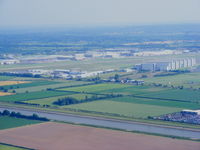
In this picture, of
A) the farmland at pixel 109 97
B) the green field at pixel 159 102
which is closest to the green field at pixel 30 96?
the farmland at pixel 109 97

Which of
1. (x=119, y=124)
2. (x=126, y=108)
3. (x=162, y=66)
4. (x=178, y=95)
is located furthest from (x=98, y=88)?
(x=162, y=66)

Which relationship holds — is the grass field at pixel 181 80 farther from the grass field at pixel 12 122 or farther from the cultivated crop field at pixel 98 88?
the grass field at pixel 12 122

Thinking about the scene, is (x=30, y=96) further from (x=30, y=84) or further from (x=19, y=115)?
(x=19, y=115)

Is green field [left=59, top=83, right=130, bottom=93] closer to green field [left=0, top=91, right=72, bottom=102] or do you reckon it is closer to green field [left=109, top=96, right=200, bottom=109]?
green field [left=0, top=91, right=72, bottom=102]

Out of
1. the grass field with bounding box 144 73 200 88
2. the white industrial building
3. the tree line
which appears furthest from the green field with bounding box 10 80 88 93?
the white industrial building

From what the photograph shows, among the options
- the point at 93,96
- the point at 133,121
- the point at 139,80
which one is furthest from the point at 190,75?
the point at 133,121
